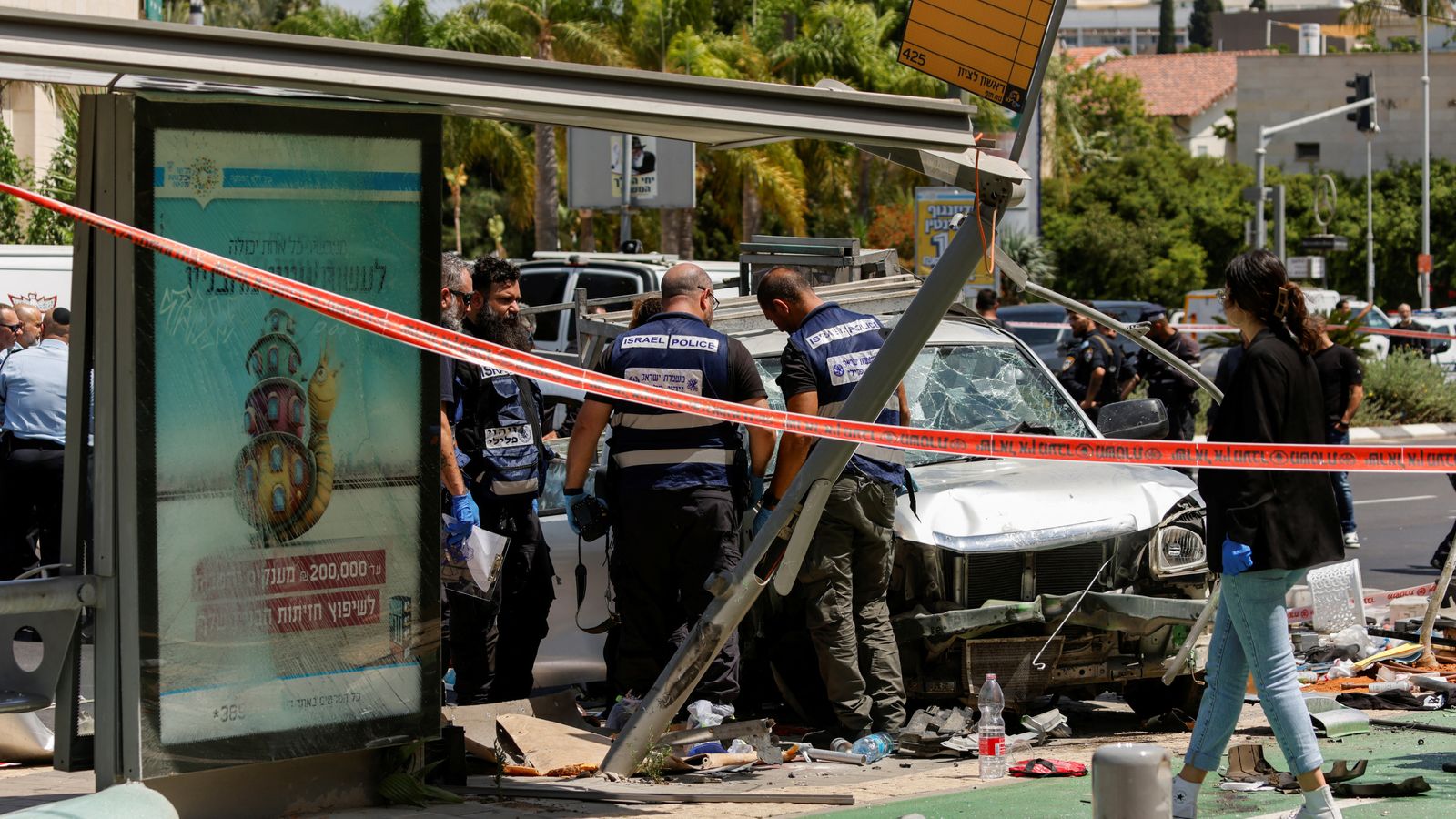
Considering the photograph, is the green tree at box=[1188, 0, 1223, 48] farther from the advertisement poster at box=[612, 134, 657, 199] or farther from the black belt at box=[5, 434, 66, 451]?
the black belt at box=[5, 434, 66, 451]

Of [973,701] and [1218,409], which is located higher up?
[1218,409]

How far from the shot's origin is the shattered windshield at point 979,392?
8375 mm

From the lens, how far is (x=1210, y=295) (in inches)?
1387

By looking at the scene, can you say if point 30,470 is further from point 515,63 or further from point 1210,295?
point 1210,295

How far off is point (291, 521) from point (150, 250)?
3.10 feet

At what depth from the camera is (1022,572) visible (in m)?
7.36

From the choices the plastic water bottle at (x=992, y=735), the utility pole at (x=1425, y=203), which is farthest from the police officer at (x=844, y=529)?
the utility pole at (x=1425, y=203)

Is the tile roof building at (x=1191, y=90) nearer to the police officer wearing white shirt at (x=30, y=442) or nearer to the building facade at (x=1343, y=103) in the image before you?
the building facade at (x=1343, y=103)

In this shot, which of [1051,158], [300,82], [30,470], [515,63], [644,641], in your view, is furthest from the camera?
[1051,158]

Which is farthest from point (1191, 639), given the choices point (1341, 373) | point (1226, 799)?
point (1341, 373)

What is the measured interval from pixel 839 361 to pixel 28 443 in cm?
567

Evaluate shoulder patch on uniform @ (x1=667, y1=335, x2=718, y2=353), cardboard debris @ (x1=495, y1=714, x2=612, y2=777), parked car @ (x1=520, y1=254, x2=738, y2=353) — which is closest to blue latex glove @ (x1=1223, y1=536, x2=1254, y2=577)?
shoulder patch on uniform @ (x1=667, y1=335, x2=718, y2=353)

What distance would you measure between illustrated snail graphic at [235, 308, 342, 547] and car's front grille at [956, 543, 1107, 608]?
9.63 feet

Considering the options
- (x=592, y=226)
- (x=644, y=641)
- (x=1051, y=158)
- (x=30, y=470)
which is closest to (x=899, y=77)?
(x=592, y=226)
